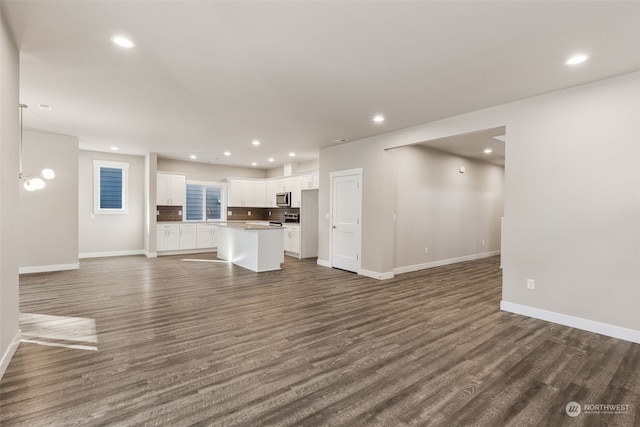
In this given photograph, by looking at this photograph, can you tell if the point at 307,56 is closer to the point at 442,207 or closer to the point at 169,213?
the point at 442,207

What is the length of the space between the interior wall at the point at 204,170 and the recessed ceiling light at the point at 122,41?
23.0ft

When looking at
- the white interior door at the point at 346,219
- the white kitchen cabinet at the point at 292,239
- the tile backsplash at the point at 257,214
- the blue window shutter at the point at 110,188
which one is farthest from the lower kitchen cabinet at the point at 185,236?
the white interior door at the point at 346,219

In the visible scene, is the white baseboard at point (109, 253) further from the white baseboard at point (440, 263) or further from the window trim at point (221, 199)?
the white baseboard at point (440, 263)

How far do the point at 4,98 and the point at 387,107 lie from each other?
12.9 ft

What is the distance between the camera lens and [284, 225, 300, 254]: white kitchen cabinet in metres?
8.57

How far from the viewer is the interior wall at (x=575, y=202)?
10.4 feet

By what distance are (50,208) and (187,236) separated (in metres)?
3.27

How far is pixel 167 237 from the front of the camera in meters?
8.60

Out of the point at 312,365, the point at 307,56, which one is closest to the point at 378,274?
the point at 312,365

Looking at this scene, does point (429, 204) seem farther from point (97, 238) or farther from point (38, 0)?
point (97, 238)

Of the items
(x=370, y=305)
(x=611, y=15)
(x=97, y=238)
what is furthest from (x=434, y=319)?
(x=97, y=238)

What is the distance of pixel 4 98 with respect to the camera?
2.36 metres

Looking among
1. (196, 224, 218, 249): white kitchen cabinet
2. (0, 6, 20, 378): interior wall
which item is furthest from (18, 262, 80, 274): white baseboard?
(0, 6, 20, 378): interior wall

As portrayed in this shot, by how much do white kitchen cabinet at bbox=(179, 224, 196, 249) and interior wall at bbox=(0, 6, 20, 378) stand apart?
6.11 m
